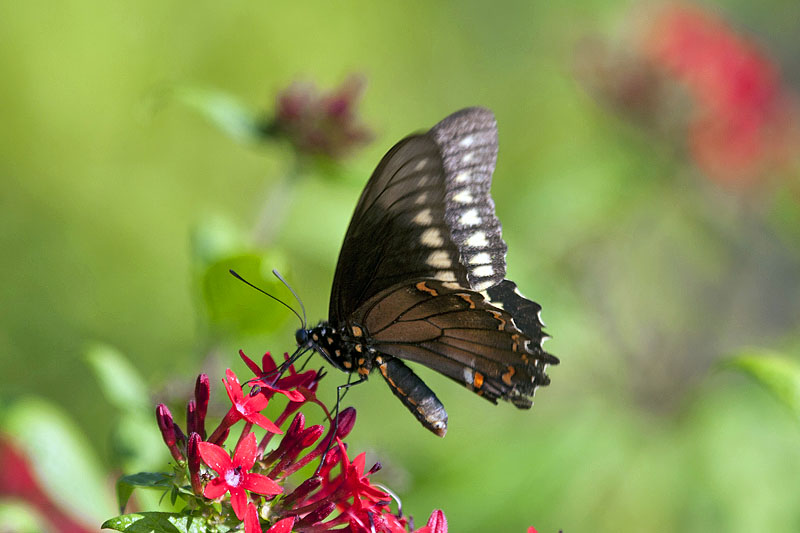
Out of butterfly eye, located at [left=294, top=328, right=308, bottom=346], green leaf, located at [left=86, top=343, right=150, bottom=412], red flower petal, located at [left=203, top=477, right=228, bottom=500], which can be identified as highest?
green leaf, located at [left=86, top=343, right=150, bottom=412]

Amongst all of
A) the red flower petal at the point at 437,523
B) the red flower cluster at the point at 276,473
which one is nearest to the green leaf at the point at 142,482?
the red flower cluster at the point at 276,473

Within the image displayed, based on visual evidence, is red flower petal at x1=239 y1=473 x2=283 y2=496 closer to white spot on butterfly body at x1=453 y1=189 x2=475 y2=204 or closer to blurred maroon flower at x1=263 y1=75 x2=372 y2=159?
white spot on butterfly body at x1=453 y1=189 x2=475 y2=204

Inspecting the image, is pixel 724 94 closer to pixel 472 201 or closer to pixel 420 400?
pixel 472 201

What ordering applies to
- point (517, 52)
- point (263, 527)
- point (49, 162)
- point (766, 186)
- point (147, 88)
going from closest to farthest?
point (263, 527)
point (49, 162)
point (147, 88)
point (766, 186)
point (517, 52)

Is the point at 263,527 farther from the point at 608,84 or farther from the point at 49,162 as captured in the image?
the point at 608,84

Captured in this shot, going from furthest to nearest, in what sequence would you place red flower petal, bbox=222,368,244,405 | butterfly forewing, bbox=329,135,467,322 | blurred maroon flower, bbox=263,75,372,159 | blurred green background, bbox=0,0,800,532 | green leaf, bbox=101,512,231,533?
blurred green background, bbox=0,0,800,532, blurred maroon flower, bbox=263,75,372,159, butterfly forewing, bbox=329,135,467,322, red flower petal, bbox=222,368,244,405, green leaf, bbox=101,512,231,533

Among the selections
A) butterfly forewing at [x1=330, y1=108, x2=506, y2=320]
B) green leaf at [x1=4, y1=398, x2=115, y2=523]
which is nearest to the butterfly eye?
butterfly forewing at [x1=330, y1=108, x2=506, y2=320]

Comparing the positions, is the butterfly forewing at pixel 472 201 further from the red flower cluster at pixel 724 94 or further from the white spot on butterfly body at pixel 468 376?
the red flower cluster at pixel 724 94

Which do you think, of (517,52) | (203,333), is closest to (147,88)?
(203,333)
